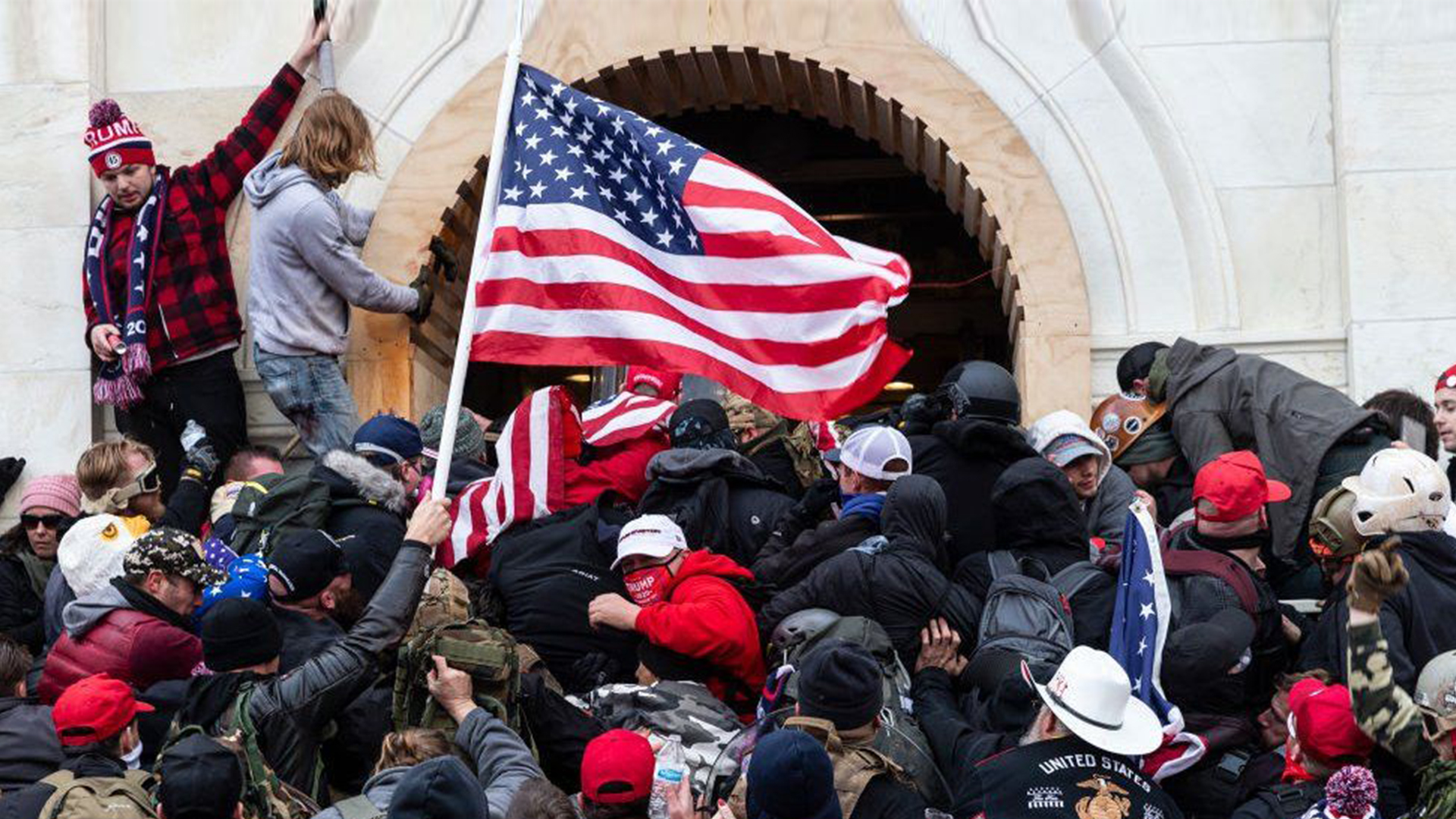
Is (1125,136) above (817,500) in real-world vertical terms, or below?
above

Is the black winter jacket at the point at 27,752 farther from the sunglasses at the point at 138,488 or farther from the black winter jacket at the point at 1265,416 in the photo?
the black winter jacket at the point at 1265,416

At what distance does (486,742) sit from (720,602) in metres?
1.41

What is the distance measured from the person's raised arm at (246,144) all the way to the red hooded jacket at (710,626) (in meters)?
4.31

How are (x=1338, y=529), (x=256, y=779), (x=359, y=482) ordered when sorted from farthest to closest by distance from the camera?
(x=359, y=482) < (x=1338, y=529) < (x=256, y=779)

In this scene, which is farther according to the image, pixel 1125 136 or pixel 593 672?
pixel 1125 136

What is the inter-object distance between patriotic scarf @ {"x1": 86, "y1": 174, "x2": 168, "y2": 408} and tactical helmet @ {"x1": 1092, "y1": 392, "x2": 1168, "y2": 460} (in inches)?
184

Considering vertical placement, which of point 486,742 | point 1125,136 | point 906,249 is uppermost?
point 1125,136

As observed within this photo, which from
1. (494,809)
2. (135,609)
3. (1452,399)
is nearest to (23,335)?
(135,609)

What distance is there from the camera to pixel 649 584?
36.8 ft

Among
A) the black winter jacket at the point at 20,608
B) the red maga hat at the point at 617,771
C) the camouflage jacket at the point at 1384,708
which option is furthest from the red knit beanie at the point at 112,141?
the camouflage jacket at the point at 1384,708

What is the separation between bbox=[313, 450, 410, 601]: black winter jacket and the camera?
37.6ft

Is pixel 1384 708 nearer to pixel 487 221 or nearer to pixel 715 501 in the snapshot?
pixel 715 501

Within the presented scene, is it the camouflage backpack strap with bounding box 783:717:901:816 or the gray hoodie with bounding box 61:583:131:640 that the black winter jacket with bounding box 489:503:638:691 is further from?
the camouflage backpack strap with bounding box 783:717:901:816

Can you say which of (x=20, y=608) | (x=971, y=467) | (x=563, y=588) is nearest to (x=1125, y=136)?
(x=971, y=467)
